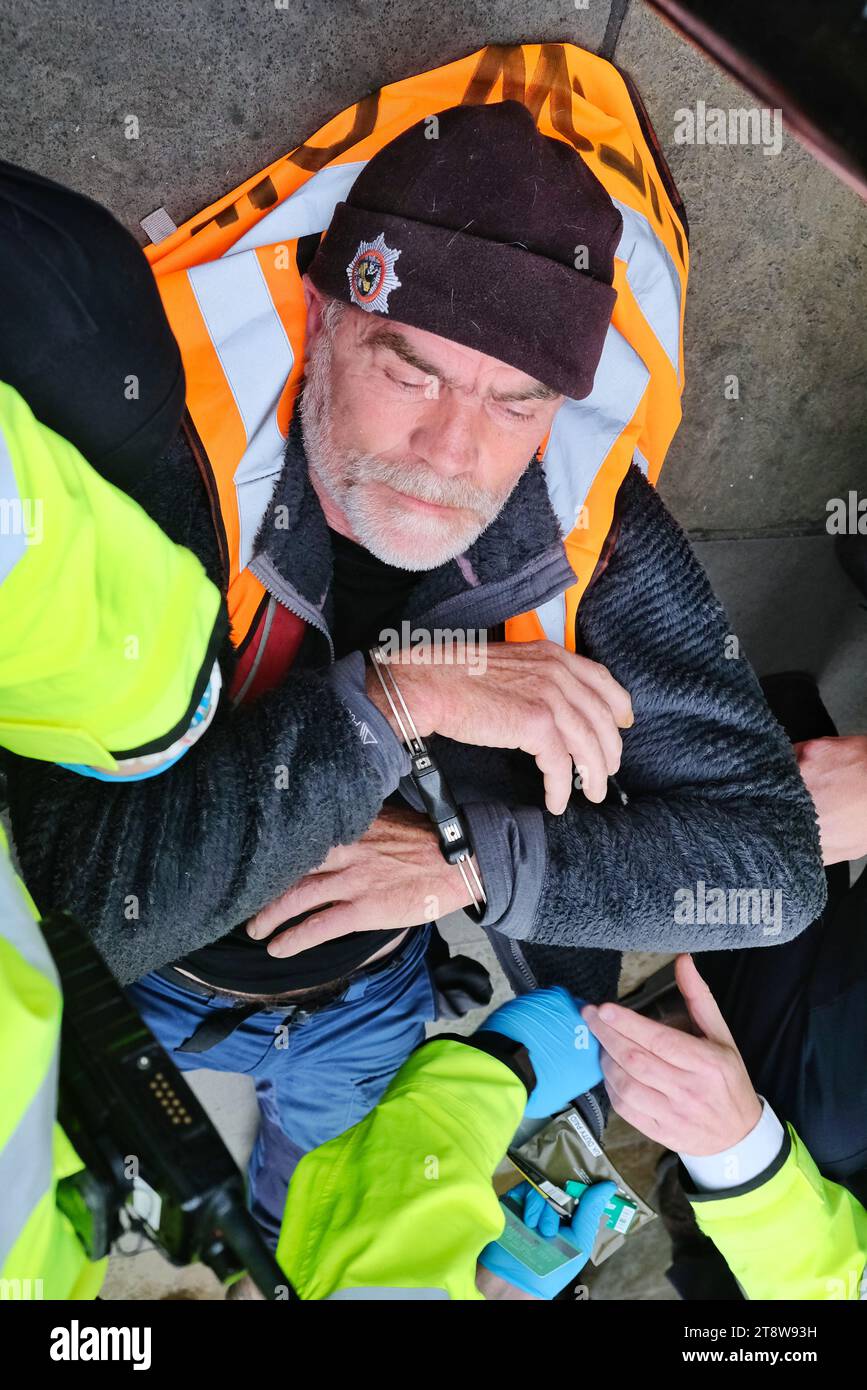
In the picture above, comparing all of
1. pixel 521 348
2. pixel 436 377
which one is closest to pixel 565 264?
pixel 521 348

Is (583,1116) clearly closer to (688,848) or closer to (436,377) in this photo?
(688,848)

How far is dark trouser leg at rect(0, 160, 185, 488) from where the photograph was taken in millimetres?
930

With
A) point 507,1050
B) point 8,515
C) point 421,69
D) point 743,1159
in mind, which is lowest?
point 743,1159

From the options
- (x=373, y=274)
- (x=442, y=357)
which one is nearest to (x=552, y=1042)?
(x=442, y=357)

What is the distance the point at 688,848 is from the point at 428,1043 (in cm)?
62

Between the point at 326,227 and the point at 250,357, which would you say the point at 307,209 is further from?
the point at 250,357

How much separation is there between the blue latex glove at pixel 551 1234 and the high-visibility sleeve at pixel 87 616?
4.98 feet

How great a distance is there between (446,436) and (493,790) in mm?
708

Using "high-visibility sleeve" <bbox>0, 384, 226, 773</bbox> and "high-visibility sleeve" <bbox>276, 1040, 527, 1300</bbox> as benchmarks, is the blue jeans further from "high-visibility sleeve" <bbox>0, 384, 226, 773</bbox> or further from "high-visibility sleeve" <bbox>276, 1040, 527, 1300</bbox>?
"high-visibility sleeve" <bbox>0, 384, 226, 773</bbox>

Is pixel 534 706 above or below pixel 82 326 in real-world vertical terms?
below

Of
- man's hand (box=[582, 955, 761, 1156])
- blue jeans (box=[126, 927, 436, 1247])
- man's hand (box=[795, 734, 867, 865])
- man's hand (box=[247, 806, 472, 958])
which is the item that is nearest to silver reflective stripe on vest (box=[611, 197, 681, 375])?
man's hand (box=[795, 734, 867, 865])

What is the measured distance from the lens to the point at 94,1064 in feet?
2.95

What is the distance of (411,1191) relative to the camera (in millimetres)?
1543

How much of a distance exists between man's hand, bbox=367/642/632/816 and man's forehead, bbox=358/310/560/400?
1.46 ft
